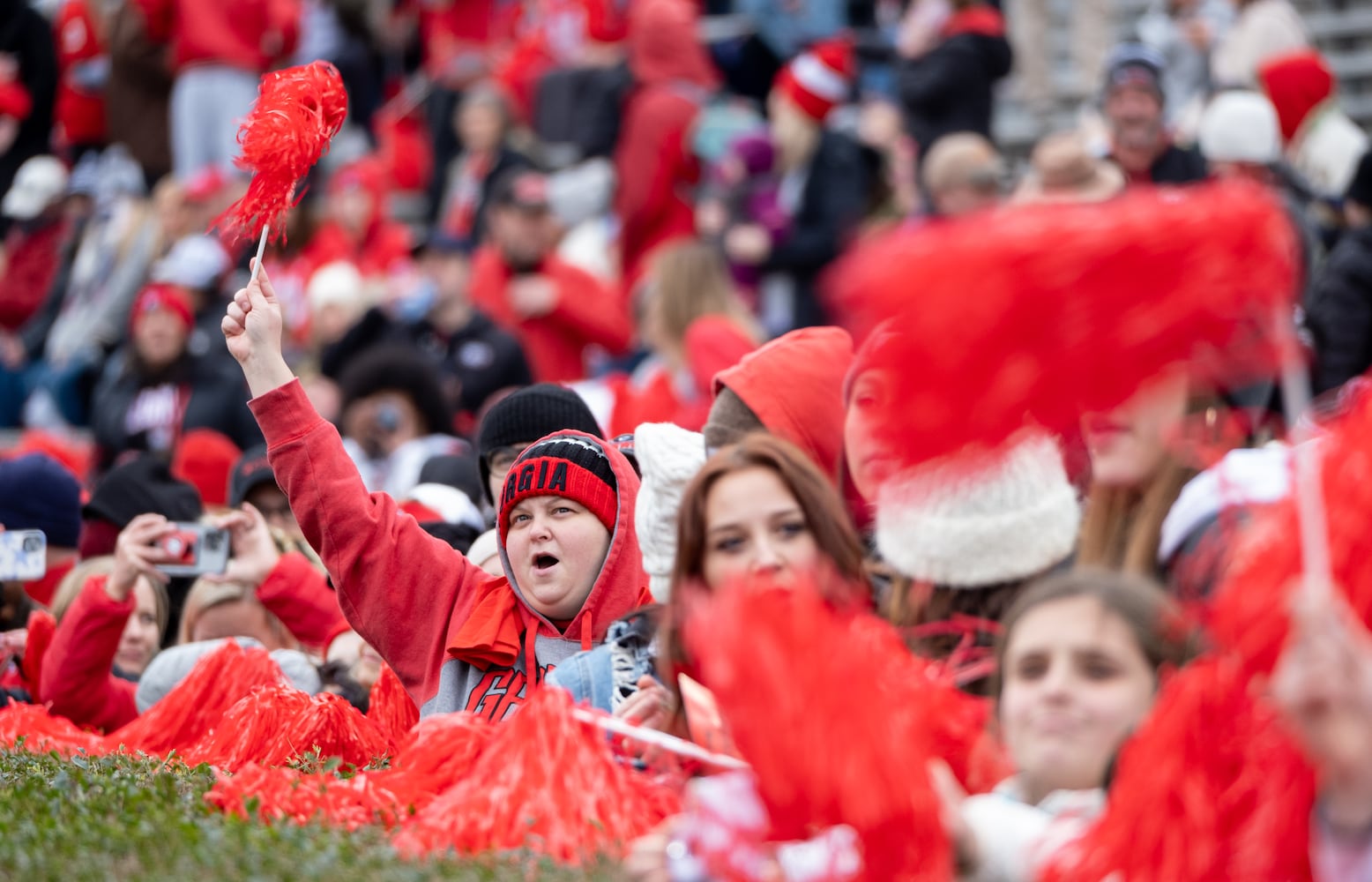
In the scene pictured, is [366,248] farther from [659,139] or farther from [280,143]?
[280,143]

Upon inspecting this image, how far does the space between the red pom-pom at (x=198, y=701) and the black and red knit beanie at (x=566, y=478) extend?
2.99ft

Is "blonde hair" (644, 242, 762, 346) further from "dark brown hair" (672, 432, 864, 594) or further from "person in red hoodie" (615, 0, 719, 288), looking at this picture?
"dark brown hair" (672, 432, 864, 594)

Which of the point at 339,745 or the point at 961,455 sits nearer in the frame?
the point at 961,455

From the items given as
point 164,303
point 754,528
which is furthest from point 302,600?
point 164,303

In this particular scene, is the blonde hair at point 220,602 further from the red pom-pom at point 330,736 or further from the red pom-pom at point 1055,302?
the red pom-pom at point 1055,302

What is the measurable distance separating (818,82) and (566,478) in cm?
656

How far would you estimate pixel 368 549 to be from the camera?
4.77 metres

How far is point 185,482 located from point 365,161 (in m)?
8.06

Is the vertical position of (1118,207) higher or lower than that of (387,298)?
higher

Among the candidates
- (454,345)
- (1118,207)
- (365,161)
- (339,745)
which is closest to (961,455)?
(1118,207)

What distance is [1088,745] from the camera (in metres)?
3.11

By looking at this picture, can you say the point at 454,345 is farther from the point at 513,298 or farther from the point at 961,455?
the point at 961,455

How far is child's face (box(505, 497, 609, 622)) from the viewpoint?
4.60 metres

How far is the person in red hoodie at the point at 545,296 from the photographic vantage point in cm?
1038
